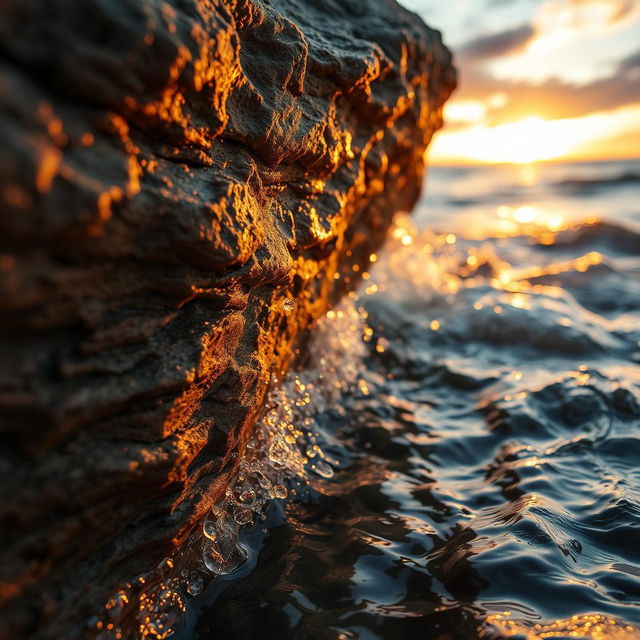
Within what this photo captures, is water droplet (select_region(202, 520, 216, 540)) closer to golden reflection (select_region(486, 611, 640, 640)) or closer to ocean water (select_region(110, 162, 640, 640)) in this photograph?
ocean water (select_region(110, 162, 640, 640))

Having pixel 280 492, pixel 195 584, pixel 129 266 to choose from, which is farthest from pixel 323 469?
pixel 129 266

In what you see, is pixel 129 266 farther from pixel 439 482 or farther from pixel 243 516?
pixel 439 482

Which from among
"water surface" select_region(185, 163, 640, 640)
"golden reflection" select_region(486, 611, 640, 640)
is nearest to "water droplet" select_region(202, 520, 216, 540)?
"water surface" select_region(185, 163, 640, 640)

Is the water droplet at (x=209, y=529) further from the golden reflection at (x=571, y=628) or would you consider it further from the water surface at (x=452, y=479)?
the golden reflection at (x=571, y=628)

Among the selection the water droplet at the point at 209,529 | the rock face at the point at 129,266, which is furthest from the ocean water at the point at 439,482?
the rock face at the point at 129,266

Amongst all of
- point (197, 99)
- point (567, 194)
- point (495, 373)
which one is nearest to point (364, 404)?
point (495, 373)

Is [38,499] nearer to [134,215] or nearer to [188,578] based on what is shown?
[134,215]
